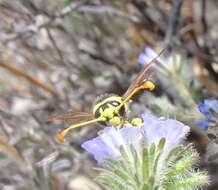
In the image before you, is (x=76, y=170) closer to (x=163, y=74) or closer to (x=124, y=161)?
(x=163, y=74)

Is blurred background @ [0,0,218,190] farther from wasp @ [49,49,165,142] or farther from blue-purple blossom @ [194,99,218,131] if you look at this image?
wasp @ [49,49,165,142]

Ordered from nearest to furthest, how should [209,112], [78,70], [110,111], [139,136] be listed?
[139,136] < [110,111] < [209,112] < [78,70]

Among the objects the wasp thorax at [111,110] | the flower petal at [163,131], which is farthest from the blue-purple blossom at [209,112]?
the flower petal at [163,131]

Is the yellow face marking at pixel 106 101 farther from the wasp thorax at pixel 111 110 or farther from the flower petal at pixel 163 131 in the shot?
the flower petal at pixel 163 131

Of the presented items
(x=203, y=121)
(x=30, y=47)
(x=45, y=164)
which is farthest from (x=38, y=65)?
(x=203, y=121)

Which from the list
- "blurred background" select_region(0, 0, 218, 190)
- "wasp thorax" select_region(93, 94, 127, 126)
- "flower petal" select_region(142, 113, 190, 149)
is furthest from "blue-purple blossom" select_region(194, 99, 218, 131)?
"flower petal" select_region(142, 113, 190, 149)

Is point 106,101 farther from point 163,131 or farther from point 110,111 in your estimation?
point 163,131

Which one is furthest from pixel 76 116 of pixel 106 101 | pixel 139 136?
pixel 139 136
